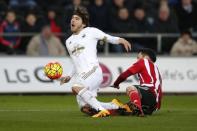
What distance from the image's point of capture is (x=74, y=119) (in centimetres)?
1430

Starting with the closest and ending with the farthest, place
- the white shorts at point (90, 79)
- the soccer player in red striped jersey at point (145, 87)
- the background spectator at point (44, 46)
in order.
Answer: the white shorts at point (90, 79), the soccer player in red striped jersey at point (145, 87), the background spectator at point (44, 46)

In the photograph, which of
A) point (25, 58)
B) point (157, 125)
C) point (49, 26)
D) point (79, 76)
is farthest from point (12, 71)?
point (157, 125)

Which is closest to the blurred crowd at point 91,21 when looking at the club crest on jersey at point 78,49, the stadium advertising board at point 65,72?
the stadium advertising board at point 65,72

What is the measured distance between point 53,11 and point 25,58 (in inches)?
99.9

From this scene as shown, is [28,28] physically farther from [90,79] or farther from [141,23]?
[90,79]

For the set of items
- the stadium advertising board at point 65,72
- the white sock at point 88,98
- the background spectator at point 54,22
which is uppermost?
the white sock at point 88,98

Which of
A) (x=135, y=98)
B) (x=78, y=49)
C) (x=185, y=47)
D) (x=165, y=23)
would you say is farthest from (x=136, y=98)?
(x=165, y=23)

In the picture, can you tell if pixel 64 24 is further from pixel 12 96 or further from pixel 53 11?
pixel 12 96

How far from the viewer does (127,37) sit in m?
24.1

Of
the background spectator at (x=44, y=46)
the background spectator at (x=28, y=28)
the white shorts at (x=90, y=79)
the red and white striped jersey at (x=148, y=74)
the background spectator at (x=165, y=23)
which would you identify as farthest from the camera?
the background spectator at (x=165, y=23)

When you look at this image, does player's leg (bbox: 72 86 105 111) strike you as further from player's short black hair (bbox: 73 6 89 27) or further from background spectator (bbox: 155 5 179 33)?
background spectator (bbox: 155 5 179 33)

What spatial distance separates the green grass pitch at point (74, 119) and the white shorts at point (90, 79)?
599 mm

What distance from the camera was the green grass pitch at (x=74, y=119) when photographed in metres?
12.7

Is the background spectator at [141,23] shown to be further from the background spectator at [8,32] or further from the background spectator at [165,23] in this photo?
the background spectator at [8,32]
